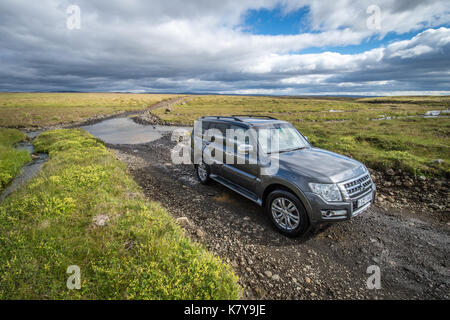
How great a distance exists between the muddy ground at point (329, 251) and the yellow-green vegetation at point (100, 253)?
23.7 inches

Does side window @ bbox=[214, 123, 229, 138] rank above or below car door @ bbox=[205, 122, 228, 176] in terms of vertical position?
above

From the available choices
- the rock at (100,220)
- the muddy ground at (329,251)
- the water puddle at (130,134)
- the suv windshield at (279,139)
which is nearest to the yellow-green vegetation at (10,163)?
the water puddle at (130,134)

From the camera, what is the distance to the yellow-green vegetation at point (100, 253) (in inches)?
112

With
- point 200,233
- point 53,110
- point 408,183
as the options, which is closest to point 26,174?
point 200,233

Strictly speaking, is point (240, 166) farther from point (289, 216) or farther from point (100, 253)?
point (100, 253)

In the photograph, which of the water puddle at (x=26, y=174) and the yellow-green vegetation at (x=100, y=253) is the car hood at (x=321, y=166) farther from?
the water puddle at (x=26, y=174)

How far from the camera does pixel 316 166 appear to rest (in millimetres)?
4211

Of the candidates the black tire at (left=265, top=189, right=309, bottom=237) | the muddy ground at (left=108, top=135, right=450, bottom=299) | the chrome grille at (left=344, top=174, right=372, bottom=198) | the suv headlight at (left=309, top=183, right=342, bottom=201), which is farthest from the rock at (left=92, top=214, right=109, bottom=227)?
the chrome grille at (left=344, top=174, right=372, bottom=198)

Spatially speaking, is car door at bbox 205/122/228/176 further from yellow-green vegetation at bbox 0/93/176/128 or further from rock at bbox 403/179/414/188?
yellow-green vegetation at bbox 0/93/176/128

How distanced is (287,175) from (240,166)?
144 cm

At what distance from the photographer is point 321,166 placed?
4.21 meters

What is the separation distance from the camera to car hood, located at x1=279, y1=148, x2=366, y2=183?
3.94 meters

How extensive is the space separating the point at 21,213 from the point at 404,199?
9733mm
